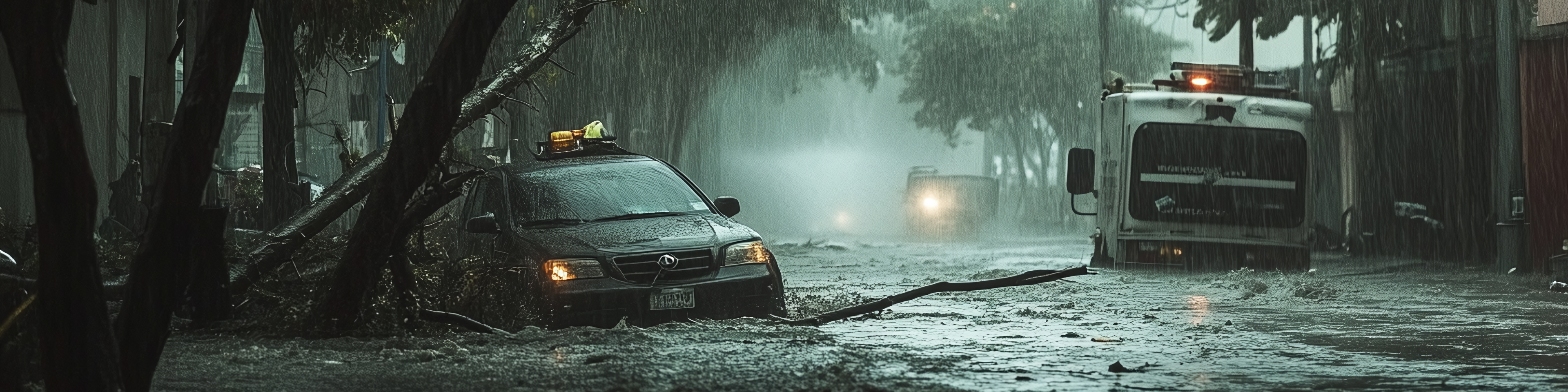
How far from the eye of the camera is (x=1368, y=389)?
21.7ft

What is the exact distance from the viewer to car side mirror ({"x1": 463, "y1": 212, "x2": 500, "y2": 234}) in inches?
392

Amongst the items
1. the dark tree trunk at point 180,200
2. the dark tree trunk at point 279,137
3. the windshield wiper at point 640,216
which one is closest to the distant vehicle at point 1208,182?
the windshield wiper at point 640,216

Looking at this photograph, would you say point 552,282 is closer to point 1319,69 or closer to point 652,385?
point 652,385

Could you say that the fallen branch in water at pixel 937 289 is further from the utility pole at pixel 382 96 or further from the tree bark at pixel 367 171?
the utility pole at pixel 382 96

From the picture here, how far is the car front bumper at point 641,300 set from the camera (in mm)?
9242

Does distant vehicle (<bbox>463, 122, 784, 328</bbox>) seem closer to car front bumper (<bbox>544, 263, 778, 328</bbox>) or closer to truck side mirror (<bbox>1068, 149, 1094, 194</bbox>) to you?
car front bumper (<bbox>544, 263, 778, 328</bbox>)

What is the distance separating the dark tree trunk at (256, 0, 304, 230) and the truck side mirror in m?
8.19

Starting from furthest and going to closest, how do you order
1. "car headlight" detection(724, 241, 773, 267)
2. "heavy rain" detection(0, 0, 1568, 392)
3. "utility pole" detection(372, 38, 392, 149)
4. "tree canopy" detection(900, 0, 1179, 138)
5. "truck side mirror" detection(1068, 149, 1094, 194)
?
"tree canopy" detection(900, 0, 1179, 138) → "utility pole" detection(372, 38, 392, 149) → "truck side mirror" detection(1068, 149, 1094, 194) → "car headlight" detection(724, 241, 773, 267) → "heavy rain" detection(0, 0, 1568, 392)

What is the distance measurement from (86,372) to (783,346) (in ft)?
12.9

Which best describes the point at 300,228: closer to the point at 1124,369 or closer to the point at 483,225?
the point at 483,225

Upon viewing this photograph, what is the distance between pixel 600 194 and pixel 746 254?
1406 millimetres

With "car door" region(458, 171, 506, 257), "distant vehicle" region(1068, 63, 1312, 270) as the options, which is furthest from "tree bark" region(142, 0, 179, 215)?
"distant vehicle" region(1068, 63, 1312, 270)

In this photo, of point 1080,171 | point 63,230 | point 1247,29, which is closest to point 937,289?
point 63,230

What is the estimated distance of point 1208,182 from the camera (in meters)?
17.1
